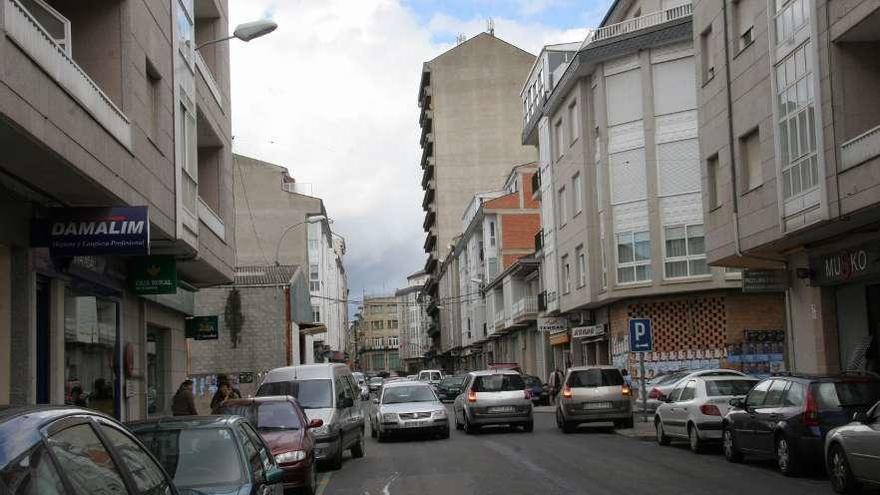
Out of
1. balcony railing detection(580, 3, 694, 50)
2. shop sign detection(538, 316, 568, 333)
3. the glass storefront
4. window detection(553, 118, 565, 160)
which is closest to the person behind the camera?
the glass storefront

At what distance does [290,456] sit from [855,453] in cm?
694

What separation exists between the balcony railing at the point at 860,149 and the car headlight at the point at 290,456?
10.4 m

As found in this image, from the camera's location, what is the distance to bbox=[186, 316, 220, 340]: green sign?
2691 cm

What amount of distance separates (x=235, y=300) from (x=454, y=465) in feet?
81.4

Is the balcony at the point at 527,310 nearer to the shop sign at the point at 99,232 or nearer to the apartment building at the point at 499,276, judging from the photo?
the apartment building at the point at 499,276

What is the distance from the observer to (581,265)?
137 ft

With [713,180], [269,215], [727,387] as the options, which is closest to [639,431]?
[727,387]

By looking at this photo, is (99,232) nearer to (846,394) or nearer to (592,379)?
(846,394)

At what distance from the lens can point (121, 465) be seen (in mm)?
4383

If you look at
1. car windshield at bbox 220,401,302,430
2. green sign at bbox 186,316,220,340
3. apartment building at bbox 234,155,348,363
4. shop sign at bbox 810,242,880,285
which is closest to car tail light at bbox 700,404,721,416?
shop sign at bbox 810,242,880,285

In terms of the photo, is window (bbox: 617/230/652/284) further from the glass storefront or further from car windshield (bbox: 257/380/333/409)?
the glass storefront

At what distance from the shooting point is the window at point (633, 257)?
1464 inches

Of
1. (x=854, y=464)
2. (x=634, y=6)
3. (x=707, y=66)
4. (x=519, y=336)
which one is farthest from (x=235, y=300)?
(x=854, y=464)

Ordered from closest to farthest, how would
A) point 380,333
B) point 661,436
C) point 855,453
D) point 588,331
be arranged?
1. point 855,453
2. point 661,436
3. point 588,331
4. point 380,333
